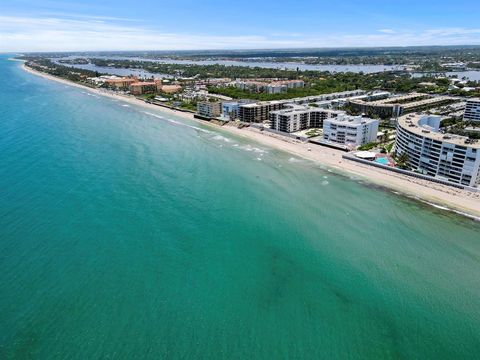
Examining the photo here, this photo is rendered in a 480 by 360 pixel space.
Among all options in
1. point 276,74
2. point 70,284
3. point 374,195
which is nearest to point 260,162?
point 374,195

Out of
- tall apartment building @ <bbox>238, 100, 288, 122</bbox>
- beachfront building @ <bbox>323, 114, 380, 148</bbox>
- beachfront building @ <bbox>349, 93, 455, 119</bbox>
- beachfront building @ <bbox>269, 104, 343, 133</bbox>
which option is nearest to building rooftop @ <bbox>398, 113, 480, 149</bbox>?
beachfront building @ <bbox>323, 114, 380, 148</bbox>

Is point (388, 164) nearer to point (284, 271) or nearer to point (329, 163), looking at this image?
point (329, 163)

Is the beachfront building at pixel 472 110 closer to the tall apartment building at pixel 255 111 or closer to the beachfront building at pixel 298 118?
the beachfront building at pixel 298 118

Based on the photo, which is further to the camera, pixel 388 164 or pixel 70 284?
pixel 388 164

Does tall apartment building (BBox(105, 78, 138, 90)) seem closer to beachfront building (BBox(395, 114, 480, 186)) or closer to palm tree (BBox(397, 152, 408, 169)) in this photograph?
beachfront building (BBox(395, 114, 480, 186))

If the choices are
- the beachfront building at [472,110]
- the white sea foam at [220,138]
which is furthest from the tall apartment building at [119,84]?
the beachfront building at [472,110]

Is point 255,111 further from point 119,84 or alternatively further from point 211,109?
point 119,84

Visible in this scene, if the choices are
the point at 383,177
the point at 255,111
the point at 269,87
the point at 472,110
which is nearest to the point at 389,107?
the point at 472,110
